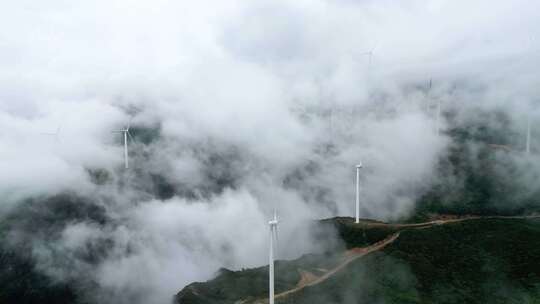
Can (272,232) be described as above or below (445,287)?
above

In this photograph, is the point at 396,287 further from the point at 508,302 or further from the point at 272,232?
the point at 272,232

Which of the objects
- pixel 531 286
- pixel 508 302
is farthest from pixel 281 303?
pixel 531 286

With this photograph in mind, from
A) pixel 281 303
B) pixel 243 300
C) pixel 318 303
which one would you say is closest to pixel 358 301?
pixel 318 303

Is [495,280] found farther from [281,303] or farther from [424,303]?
[281,303]

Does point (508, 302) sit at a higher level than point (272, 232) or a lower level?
lower

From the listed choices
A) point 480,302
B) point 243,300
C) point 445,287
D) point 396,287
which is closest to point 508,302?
point 480,302

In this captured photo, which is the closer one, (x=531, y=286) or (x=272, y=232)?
(x=272, y=232)

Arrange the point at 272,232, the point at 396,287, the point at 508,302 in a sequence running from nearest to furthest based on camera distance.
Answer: the point at 272,232 < the point at 508,302 < the point at 396,287

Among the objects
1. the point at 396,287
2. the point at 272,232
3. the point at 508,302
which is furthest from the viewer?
the point at 396,287
